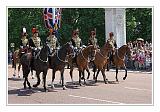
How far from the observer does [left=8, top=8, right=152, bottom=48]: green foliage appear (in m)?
42.2

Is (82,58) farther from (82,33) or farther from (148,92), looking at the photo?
(82,33)

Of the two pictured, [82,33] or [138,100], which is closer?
[138,100]

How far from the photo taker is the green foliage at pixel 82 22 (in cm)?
4219

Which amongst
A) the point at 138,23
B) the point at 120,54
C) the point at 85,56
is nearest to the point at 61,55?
the point at 85,56

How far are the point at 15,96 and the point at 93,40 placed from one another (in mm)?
5852

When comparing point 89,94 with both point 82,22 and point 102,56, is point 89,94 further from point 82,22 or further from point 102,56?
point 82,22

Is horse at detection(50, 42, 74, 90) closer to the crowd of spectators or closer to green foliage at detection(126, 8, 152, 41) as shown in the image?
the crowd of spectators

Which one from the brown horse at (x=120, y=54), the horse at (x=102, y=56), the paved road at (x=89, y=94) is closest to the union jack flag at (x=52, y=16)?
the brown horse at (x=120, y=54)

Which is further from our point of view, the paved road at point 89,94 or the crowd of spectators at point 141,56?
the crowd of spectators at point 141,56

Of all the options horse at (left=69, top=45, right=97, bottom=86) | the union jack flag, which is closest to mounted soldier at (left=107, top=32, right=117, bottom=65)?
horse at (left=69, top=45, right=97, bottom=86)

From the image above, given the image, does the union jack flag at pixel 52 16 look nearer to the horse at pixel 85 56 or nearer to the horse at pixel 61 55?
the horse at pixel 85 56

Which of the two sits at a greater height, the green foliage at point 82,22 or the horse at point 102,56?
the green foliage at point 82,22
